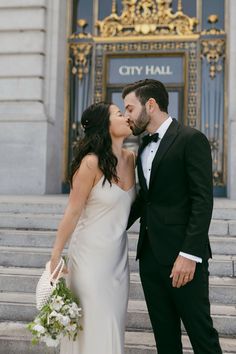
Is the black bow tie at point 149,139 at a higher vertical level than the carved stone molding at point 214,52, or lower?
lower

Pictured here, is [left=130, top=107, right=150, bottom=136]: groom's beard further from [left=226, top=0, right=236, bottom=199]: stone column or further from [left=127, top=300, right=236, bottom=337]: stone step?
[left=226, top=0, right=236, bottom=199]: stone column

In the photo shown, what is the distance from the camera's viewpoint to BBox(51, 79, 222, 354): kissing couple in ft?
8.55

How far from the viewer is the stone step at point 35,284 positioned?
14.2ft

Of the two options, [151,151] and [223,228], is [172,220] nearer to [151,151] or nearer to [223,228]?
[151,151]

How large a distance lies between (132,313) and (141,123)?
6.70 feet

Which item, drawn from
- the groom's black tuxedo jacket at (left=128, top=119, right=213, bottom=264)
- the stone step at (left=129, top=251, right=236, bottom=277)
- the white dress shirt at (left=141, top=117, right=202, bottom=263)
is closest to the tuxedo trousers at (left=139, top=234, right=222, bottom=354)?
the groom's black tuxedo jacket at (left=128, top=119, right=213, bottom=264)

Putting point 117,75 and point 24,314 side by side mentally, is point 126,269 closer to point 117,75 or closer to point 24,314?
point 24,314

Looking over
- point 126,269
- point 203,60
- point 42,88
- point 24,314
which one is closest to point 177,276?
point 126,269

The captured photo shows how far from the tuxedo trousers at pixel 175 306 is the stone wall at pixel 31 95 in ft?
24.4

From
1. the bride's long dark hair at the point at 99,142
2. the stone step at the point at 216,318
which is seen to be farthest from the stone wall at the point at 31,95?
the bride's long dark hair at the point at 99,142

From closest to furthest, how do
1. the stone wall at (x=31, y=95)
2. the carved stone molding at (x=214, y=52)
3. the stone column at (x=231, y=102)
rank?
1. the stone column at (x=231, y=102)
2. the stone wall at (x=31, y=95)
3. the carved stone molding at (x=214, y=52)

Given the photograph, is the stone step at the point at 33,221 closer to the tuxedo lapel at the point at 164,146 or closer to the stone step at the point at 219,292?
the stone step at the point at 219,292

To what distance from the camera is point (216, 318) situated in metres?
3.95

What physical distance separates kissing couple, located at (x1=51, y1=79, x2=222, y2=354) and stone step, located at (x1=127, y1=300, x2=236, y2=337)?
1.09 metres
